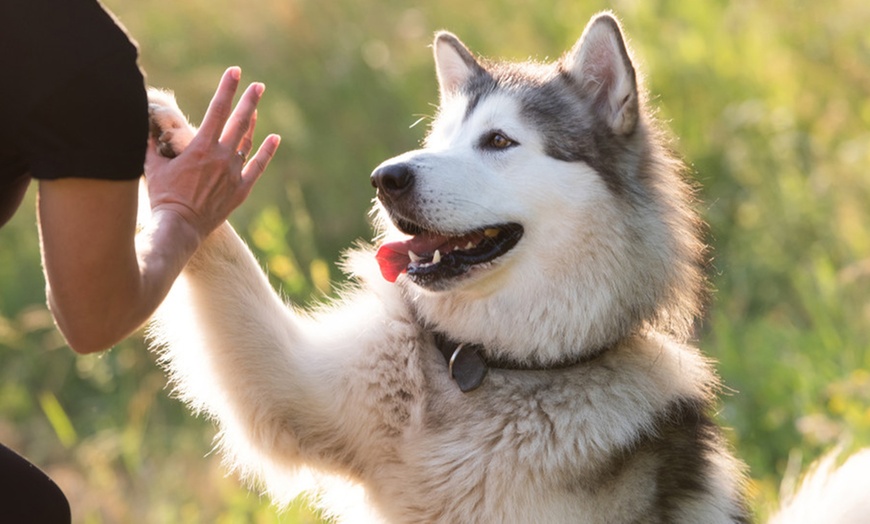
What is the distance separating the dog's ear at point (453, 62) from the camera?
3869 millimetres

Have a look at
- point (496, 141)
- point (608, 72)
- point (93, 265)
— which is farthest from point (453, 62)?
point (93, 265)

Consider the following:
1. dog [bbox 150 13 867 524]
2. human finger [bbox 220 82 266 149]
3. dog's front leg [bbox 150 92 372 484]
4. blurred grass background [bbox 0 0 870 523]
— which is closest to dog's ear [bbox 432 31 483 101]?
dog [bbox 150 13 867 524]

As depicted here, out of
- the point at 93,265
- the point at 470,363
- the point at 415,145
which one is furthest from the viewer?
the point at 415,145

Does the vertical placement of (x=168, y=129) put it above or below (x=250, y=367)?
above

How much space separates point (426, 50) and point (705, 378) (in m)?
5.31

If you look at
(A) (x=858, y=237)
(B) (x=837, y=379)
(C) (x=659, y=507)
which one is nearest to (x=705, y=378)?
(C) (x=659, y=507)

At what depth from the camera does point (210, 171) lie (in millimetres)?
2662

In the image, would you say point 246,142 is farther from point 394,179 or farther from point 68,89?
point 68,89

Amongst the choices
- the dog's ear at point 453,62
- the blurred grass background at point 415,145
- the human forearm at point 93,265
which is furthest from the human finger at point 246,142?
the blurred grass background at point 415,145

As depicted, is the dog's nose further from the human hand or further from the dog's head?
the human hand

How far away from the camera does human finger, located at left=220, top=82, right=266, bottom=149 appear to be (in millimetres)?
2760

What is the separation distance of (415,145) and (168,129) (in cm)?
476

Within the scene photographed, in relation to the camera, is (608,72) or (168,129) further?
(608,72)

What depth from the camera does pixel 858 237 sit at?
6066 mm
